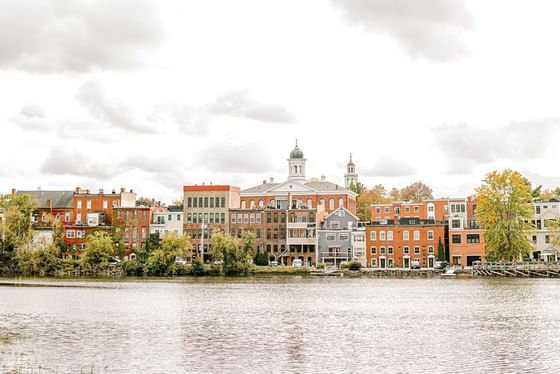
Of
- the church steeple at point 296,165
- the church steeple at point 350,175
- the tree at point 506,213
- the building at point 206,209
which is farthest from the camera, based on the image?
the church steeple at point 350,175

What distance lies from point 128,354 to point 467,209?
103 meters

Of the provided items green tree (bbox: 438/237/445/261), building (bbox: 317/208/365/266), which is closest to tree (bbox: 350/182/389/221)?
building (bbox: 317/208/365/266)

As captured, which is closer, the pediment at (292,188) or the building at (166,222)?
the building at (166,222)

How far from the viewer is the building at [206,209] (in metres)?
135

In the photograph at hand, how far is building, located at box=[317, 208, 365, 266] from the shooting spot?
128 meters

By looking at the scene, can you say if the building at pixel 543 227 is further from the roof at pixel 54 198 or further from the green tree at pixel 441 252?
the roof at pixel 54 198

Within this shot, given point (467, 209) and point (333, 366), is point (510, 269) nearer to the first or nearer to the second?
point (467, 209)

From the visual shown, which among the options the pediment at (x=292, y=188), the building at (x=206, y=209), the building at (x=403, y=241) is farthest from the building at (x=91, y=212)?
the building at (x=403, y=241)

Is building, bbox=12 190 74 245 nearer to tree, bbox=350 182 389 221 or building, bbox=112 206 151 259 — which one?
building, bbox=112 206 151 259

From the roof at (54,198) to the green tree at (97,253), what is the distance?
25.1m

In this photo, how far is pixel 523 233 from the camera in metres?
102

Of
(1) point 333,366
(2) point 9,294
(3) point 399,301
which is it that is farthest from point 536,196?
(1) point 333,366

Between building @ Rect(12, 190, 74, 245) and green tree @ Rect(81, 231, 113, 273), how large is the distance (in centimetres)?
1881

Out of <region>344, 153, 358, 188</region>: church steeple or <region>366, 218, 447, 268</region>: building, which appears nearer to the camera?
<region>366, 218, 447, 268</region>: building
